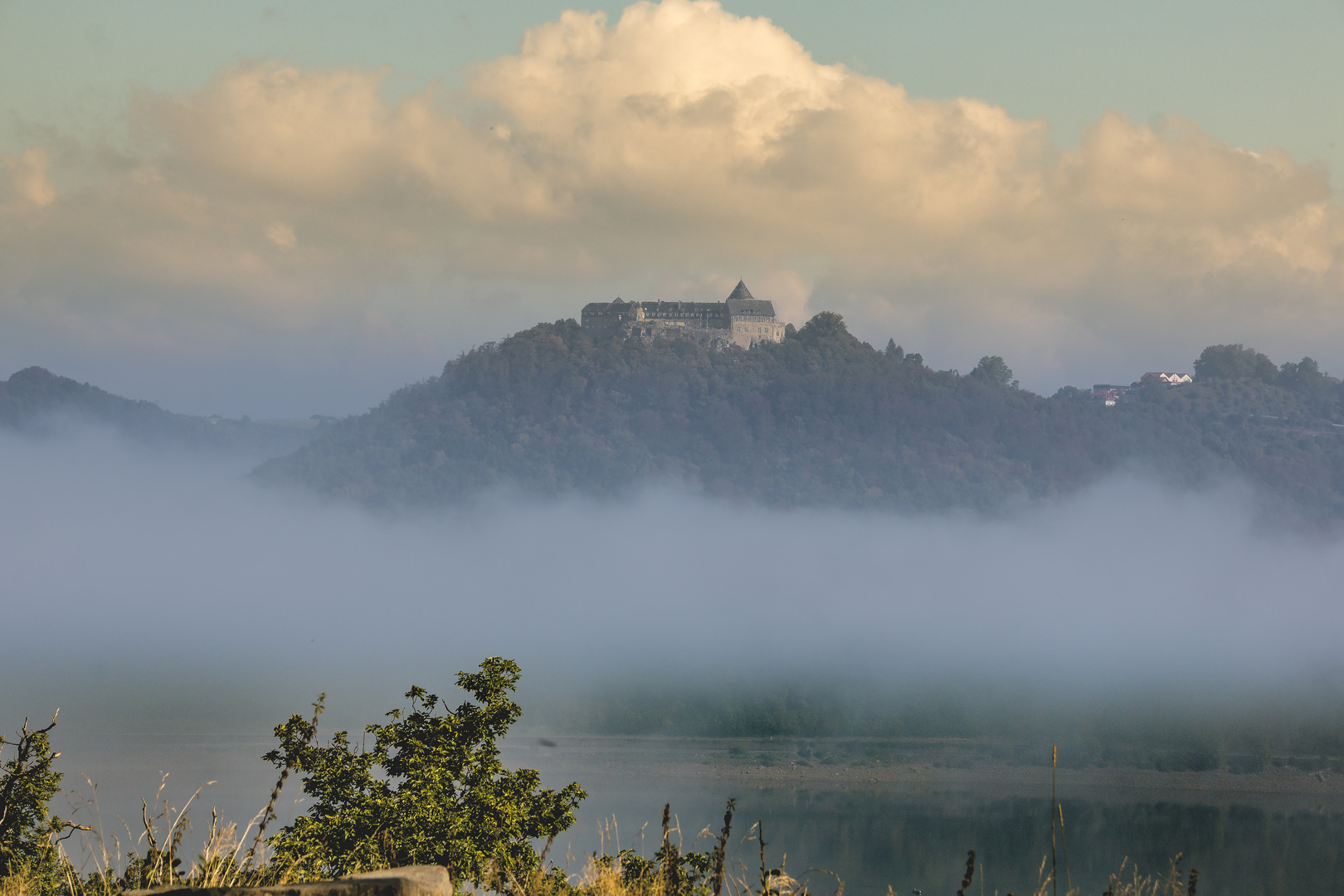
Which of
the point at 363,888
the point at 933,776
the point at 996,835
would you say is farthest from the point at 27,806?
the point at 933,776

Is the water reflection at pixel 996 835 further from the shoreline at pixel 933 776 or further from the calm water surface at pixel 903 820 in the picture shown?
the shoreline at pixel 933 776

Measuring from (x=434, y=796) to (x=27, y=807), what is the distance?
298 inches

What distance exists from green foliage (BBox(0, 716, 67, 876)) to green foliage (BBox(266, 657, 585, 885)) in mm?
3008

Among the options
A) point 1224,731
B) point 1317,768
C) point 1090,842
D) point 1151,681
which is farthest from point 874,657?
point 1090,842

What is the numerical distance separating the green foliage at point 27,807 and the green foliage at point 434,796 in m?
3.01

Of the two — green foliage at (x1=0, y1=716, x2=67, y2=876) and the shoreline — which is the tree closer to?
green foliage at (x1=0, y1=716, x2=67, y2=876)

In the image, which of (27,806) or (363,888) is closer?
(363,888)

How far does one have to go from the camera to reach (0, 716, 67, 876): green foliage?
6.96 m

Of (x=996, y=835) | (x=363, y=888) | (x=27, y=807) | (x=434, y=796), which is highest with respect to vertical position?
(x=363, y=888)

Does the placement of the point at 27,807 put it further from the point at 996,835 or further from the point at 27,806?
the point at 996,835

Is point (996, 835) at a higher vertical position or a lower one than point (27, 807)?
lower

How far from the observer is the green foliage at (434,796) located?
16.0 metres

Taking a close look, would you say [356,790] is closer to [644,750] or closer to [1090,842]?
[1090,842]

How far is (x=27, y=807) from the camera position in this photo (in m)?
19.3
